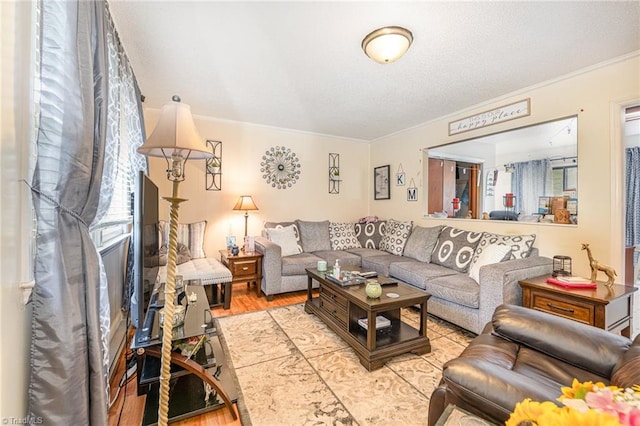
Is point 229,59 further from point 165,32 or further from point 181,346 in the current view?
point 181,346

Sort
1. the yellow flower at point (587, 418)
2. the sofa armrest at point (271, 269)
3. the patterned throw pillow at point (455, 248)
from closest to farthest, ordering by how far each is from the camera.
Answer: the yellow flower at point (587, 418), the patterned throw pillow at point (455, 248), the sofa armrest at point (271, 269)

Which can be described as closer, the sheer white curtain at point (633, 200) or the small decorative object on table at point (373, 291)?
the small decorative object on table at point (373, 291)

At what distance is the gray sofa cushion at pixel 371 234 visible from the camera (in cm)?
427

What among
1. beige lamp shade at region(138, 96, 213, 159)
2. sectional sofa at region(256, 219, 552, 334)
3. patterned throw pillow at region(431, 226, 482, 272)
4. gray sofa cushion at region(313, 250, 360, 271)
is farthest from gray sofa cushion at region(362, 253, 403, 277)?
beige lamp shade at region(138, 96, 213, 159)

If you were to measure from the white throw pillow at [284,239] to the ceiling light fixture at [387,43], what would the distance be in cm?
250

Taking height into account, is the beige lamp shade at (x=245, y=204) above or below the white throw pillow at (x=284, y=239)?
above

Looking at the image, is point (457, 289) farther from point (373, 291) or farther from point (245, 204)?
point (245, 204)

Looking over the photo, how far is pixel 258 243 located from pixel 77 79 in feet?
8.75

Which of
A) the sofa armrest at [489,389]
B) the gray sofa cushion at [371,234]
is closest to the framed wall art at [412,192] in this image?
the gray sofa cushion at [371,234]

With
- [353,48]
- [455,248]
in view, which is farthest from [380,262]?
[353,48]

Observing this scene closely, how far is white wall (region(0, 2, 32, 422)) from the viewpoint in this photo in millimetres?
784

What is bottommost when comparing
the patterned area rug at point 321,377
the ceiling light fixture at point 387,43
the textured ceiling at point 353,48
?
the patterned area rug at point 321,377

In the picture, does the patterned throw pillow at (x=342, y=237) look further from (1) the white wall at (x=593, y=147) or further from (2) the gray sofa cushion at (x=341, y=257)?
(1) the white wall at (x=593, y=147)

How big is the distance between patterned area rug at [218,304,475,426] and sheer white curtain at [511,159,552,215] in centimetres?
336
